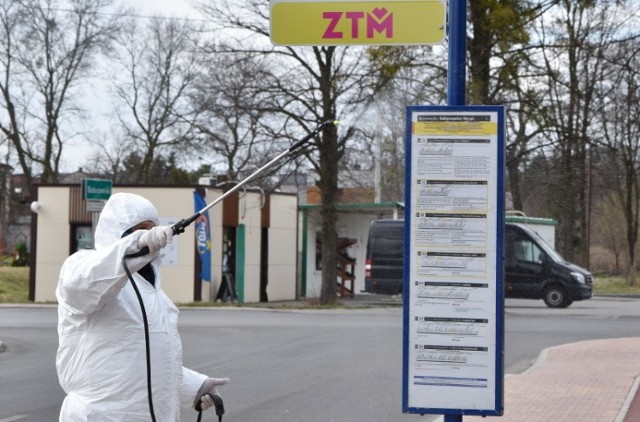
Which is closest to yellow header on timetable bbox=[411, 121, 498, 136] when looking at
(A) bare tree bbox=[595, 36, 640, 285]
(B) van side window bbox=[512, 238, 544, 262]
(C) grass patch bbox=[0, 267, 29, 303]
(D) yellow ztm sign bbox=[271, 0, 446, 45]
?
(D) yellow ztm sign bbox=[271, 0, 446, 45]

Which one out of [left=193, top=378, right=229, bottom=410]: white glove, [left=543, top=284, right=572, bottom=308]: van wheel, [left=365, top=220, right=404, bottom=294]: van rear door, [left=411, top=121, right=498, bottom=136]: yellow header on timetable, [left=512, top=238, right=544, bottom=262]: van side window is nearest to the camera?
[left=193, top=378, right=229, bottom=410]: white glove

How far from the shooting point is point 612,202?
3281 centimetres

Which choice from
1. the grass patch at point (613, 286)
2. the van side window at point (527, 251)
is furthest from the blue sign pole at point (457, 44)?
the grass patch at point (613, 286)

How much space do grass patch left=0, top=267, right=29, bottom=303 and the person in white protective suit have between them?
28162 millimetres

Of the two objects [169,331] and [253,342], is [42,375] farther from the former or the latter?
[169,331]

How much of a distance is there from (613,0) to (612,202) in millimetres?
17898

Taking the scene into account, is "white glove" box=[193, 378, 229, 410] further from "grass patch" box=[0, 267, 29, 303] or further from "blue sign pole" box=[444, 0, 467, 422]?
"grass patch" box=[0, 267, 29, 303]

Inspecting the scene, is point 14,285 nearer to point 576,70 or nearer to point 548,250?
point 548,250

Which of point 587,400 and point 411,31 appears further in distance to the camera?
point 587,400

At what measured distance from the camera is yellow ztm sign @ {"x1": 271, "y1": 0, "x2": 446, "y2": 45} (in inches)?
213

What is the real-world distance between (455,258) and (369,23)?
1.28 metres

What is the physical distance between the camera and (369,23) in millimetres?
5422

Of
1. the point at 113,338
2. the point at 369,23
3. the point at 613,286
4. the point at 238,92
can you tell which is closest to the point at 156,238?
the point at 113,338

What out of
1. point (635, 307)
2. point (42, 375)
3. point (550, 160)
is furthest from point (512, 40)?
point (635, 307)
